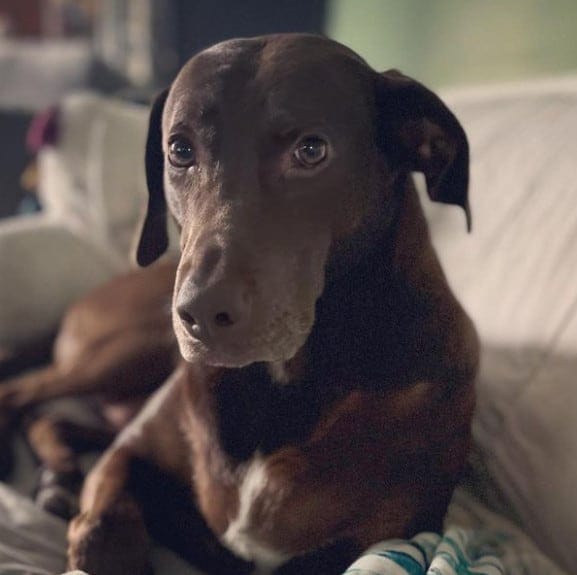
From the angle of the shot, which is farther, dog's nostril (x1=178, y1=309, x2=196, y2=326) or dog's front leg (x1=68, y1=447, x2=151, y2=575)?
dog's front leg (x1=68, y1=447, x2=151, y2=575)

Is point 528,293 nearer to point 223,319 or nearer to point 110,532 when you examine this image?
point 223,319

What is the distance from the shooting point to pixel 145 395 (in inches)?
56.5

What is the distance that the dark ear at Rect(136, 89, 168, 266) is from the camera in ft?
3.29

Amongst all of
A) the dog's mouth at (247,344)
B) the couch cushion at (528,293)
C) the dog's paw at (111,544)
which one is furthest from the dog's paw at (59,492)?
the couch cushion at (528,293)

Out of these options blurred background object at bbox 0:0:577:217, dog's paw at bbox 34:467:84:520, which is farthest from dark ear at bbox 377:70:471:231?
blurred background object at bbox 0:0:577:217

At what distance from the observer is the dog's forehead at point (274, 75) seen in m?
0.78

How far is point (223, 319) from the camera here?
0.72 metres

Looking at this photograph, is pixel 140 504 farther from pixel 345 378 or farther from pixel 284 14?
pixel 284 14

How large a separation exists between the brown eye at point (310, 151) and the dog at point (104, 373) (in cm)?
63

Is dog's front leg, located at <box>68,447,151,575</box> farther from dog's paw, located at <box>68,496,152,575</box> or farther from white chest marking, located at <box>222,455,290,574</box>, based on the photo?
white chest marking, located at <box>222,455,290,574</box>

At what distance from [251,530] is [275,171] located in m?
0.45

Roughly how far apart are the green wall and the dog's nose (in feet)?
3.55

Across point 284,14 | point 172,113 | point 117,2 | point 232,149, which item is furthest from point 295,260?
point 117,2

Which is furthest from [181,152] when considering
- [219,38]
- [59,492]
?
[219,38]
